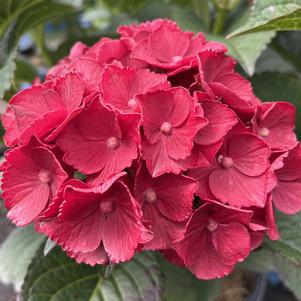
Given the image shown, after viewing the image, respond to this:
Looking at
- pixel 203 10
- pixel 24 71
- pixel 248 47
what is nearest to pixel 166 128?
pixel 248 47

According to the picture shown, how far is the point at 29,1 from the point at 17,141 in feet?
1.25

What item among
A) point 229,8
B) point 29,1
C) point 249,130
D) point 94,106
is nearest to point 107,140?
point 94,106

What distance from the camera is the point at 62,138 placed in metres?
0.57

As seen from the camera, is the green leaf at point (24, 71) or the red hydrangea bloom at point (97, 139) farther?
the green leaf at point (24, 71)

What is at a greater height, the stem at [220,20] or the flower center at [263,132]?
the flower center at [263,132]

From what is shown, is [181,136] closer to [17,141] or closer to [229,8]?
[17,141]

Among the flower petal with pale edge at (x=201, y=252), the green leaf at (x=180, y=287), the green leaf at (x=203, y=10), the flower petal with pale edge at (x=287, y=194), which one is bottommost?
the green leaf at (x=180, y=287)

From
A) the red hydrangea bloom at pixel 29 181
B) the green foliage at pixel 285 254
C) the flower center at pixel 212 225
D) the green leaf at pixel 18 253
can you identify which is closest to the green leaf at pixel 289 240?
the green foliage at pixel 285 254

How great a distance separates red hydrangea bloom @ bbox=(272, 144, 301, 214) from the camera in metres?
0.65

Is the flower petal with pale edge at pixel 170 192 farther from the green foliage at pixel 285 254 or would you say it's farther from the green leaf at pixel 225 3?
the green leaf at pixel 225 3

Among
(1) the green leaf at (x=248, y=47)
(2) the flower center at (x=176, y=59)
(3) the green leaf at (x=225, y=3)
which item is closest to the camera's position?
(2) the flower center at (x=176, y=59)

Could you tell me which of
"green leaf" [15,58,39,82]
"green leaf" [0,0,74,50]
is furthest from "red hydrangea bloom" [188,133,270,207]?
"green leaf" [15,58,39,82]

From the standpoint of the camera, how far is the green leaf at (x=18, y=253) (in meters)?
0.88

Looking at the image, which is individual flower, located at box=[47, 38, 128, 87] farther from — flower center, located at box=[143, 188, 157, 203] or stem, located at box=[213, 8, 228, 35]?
stem, located at box=[213, 8, 228, 35]
